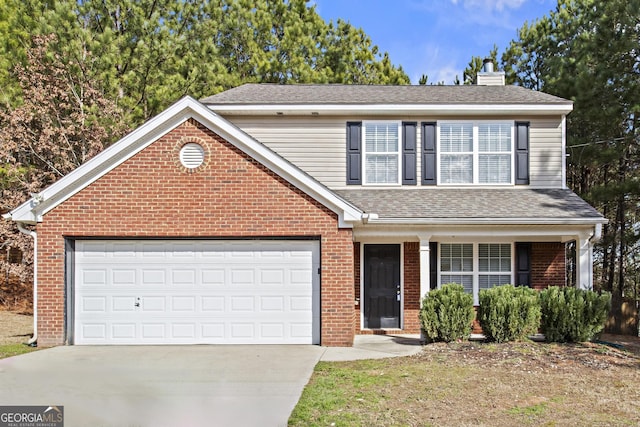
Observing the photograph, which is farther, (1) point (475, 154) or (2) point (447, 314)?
(1) point (475, 154)

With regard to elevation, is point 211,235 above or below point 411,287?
above

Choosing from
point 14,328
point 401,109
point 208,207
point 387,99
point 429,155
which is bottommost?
point 14,328

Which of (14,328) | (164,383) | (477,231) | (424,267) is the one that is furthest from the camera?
(14,328)

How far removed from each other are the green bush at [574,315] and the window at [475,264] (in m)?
2.19

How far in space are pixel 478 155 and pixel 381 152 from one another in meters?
2.38

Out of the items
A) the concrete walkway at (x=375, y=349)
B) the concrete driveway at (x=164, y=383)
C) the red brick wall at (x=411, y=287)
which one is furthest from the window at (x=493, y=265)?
the concrete driveway at (x=164, y=383)

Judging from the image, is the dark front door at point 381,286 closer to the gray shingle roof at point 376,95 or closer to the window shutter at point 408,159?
the window shutter at point 408,159

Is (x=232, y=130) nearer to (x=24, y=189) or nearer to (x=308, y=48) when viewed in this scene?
(x=24, y=189)

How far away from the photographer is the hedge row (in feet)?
35.8

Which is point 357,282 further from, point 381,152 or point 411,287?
point 381,152

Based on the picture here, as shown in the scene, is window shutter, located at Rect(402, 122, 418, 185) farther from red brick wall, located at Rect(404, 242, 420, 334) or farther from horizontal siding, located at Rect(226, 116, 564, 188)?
red brick wall, located at Rect(404, 242, 420, 334)

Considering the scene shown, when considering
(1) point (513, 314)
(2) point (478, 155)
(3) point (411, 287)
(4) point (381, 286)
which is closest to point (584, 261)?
(1) point (513, 314)

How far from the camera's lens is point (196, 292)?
11.5 m

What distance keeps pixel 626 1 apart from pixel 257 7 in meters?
15.3
